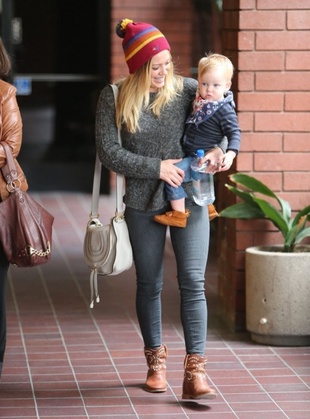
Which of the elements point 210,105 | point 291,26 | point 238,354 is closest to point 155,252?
point 210,105

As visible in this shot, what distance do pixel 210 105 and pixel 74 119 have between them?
7.57 m

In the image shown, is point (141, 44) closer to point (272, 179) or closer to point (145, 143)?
point (145, 143)

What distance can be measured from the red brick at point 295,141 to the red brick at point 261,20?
62 centimetres

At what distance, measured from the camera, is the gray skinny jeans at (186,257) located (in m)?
5.07

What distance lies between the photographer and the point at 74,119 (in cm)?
1235

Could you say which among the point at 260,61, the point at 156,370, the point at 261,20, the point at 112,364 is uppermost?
the point at 261,20

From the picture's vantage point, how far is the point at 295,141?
20.9 feet

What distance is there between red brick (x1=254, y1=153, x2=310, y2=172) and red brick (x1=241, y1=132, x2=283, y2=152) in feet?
0.13

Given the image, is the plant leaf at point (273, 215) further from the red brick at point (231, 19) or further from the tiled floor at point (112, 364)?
the red brick at point (231, 19)

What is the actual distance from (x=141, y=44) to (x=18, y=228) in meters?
0.98

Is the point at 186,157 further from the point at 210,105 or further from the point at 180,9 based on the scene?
the point at 180,9

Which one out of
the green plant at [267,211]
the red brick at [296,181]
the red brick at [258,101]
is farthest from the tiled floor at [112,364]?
the red brick at [258,101]

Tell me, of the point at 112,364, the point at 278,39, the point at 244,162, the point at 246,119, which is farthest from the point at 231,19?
the point at 112,364

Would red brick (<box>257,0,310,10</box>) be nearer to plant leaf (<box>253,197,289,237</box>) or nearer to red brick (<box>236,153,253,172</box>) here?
red brick (<box>236,153,253,172</box>)
